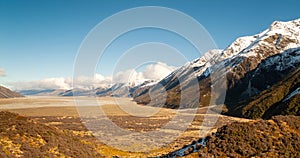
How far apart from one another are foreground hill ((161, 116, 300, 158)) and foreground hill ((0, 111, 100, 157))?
12243 millimetres

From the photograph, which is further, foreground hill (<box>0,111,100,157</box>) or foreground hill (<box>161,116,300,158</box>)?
foreground hill (<box>0,111,100,157</box>)

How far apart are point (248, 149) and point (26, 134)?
20960mm

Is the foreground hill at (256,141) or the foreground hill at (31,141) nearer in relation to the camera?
the foreground hill at (256,141)

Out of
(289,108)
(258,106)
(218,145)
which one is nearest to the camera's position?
(218,145)

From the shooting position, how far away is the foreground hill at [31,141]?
915 inches

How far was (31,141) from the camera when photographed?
2530cm

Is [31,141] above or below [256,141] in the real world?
below

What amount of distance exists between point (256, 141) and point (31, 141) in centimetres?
2092

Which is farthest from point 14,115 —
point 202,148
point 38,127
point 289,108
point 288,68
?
point 288,68

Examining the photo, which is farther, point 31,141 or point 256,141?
point 31,141

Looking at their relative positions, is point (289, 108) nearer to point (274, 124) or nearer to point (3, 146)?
point (274, 124)

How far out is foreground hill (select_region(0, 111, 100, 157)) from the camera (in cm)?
2325

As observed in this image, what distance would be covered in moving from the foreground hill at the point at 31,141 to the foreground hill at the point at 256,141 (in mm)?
12243

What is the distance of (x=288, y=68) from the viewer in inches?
7362
